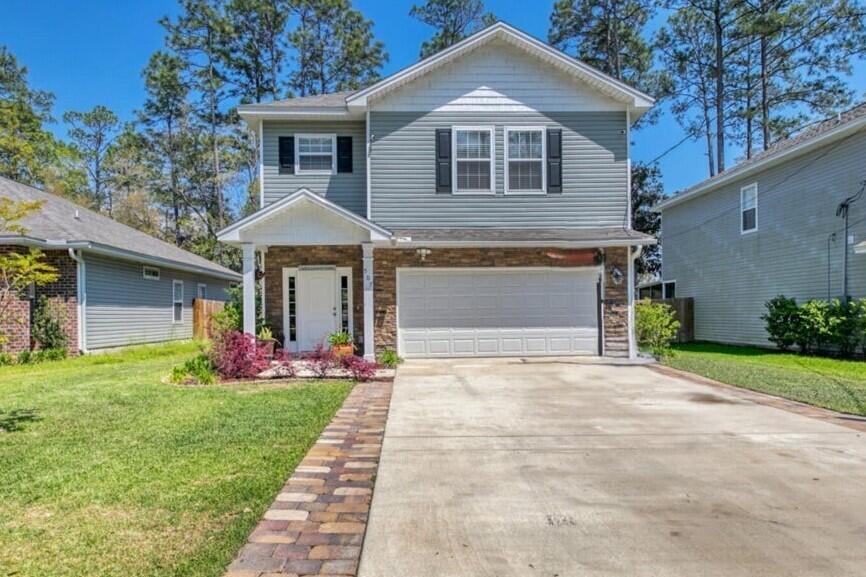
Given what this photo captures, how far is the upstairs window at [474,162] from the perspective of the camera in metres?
12.0

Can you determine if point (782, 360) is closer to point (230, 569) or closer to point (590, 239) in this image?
point (590, 239)

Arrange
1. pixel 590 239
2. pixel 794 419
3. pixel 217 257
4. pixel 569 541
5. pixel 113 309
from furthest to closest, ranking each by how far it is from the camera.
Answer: pixel 217 257 < pixel 113 309 < pixel 590 239 < pixel 794 419 < pixel 569 541

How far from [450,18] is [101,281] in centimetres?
2095

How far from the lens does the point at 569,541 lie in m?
2.99

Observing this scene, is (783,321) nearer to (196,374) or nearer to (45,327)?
(196,374)

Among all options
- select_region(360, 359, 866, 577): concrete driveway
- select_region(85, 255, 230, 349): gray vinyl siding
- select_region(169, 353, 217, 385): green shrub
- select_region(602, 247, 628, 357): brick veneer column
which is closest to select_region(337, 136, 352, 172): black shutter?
select_region(169, 353, 217, 385): green shrub

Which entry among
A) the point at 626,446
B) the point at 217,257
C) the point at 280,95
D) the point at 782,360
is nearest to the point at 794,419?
the point at 626,446

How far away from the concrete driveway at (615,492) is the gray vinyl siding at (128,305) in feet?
36.7

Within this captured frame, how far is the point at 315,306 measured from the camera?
1218 cm

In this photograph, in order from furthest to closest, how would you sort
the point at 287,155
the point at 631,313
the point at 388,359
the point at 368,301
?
1. the point at 287,155
2. the point at 631,313
3. the point at 388,359
4. the point at 368,301

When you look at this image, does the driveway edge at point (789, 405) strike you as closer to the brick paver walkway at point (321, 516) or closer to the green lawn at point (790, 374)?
the green lawn at point (790, 374)

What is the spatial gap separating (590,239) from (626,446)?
7201 millimetres

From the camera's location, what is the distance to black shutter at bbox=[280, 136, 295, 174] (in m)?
12.3

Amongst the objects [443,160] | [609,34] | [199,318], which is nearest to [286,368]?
[443,160]
